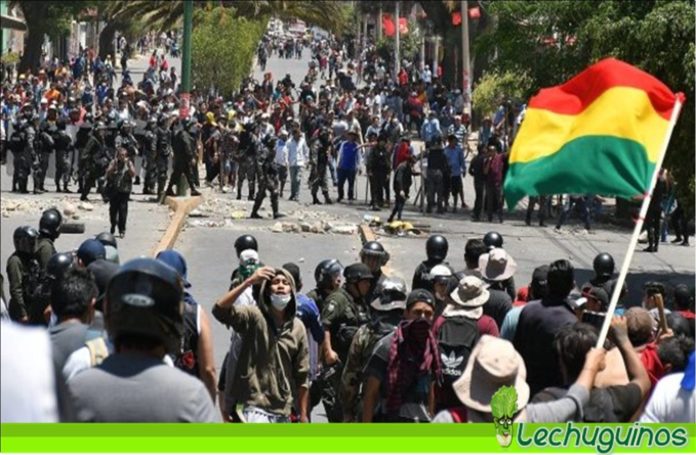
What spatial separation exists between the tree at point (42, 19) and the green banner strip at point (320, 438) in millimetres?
46908

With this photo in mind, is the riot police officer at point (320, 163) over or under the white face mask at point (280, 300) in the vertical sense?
under

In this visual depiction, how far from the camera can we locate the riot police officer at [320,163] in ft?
99.9

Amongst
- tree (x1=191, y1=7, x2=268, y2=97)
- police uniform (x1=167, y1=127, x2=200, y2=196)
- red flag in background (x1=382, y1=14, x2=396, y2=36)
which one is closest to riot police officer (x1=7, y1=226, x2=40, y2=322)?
police uniform (x1=167, y1=127, x2=200, y2=196)

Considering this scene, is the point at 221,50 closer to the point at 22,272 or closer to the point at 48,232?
the point at 48,232

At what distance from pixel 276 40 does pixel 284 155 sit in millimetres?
56060

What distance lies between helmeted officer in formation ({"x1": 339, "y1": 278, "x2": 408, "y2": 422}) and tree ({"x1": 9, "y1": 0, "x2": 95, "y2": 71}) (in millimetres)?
43927

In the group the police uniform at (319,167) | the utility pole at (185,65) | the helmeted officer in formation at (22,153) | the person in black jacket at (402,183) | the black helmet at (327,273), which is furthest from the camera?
the police uniform at (319,167)

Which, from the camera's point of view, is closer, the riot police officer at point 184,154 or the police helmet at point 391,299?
the police helmet at point 391,299

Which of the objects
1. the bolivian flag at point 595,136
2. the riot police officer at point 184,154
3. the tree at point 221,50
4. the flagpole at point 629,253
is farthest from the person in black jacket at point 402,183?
the flagpole at point 629,253

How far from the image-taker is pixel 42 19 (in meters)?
53.5

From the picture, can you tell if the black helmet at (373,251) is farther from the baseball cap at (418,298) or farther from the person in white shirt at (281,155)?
the person in white shirt at (281,155)

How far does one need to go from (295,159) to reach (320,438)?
987 inches

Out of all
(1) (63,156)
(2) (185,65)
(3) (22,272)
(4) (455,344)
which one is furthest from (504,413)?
(1) (63,156)

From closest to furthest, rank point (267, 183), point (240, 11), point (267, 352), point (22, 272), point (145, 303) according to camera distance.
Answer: point (145, 303) < point (267, 352) < point (22, 272) < point (267, 183) < point (240, 11)
